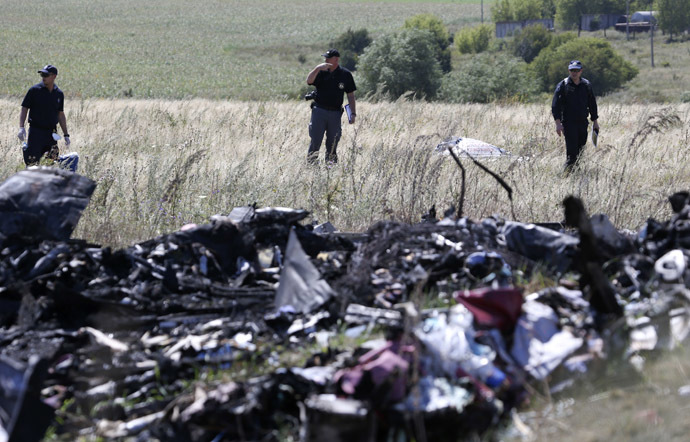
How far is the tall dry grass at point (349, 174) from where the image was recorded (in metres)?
6.97

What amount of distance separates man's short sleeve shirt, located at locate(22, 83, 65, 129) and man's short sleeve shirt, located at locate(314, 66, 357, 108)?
11.4ft

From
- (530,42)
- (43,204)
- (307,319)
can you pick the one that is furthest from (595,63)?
(307,319)

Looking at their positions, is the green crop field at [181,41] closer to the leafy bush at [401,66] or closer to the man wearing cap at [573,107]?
the leafy bush at [401,66]

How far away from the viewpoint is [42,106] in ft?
28.8

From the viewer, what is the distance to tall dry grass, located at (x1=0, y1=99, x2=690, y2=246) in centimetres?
697

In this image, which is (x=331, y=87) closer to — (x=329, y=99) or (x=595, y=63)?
(x=329, y=99)

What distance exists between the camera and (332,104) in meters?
9.44

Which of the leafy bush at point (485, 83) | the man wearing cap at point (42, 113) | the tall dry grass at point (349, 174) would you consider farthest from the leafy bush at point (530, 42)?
the man wearing cap at point (42, 113)

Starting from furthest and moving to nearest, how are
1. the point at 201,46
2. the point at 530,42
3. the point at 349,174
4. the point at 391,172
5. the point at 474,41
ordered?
the point at 474,41
the point at 201,46
the point at 530,42
the point at 349,174
the point at 391,172

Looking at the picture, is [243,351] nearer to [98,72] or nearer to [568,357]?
[568,357]

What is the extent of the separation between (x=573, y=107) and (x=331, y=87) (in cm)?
337

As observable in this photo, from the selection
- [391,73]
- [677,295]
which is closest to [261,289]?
[677,295]

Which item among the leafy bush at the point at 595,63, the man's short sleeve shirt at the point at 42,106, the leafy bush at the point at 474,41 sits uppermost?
the leafy bush at the point at 474,41

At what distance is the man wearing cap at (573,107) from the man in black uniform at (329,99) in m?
2.90
